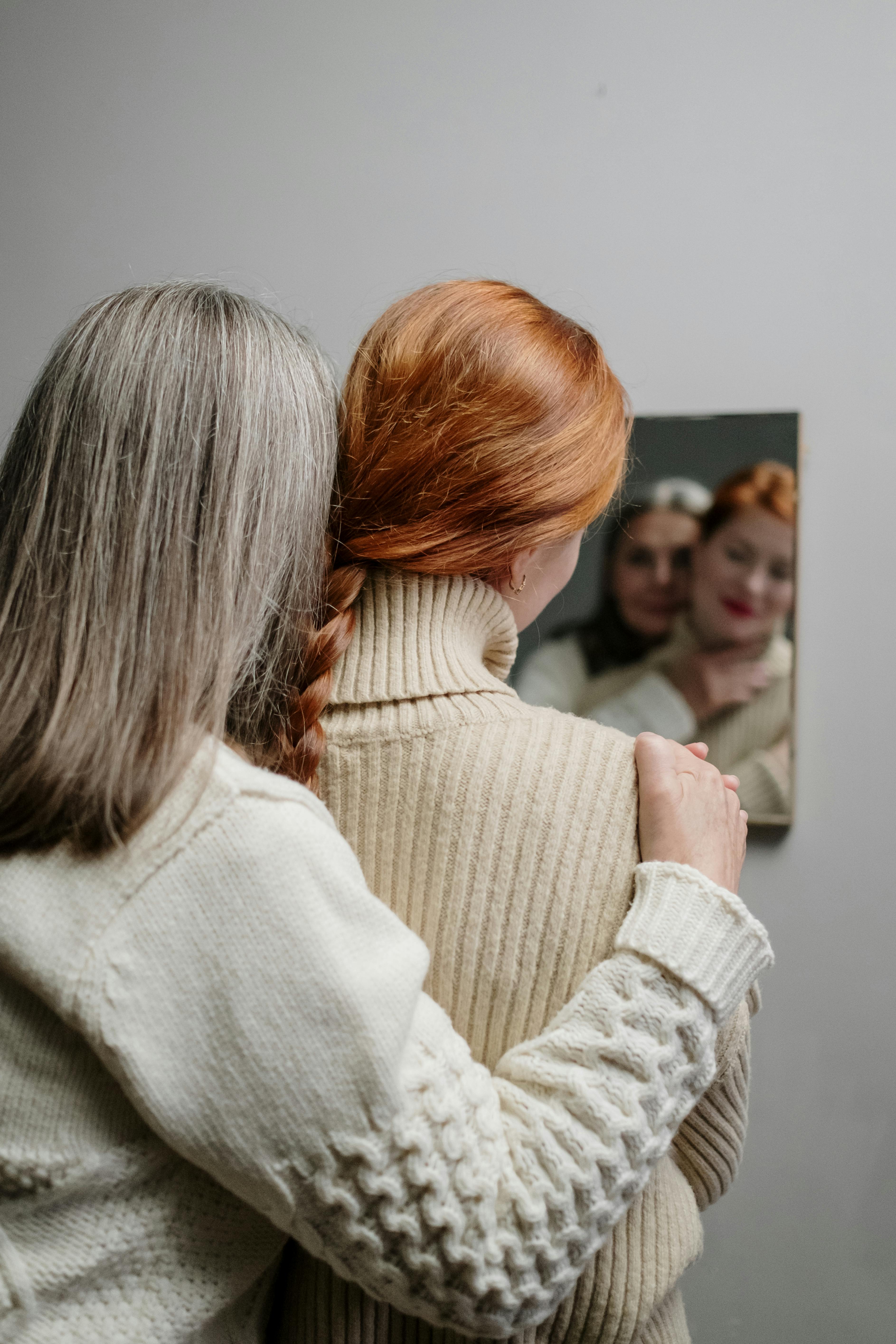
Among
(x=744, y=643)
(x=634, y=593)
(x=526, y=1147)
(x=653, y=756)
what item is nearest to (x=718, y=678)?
(x=744, y=643)

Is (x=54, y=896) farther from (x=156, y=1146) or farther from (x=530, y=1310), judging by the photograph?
(x=530, y=1310)

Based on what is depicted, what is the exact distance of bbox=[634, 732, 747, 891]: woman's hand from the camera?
0.66 metres

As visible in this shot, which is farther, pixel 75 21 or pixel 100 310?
pixel 75 21

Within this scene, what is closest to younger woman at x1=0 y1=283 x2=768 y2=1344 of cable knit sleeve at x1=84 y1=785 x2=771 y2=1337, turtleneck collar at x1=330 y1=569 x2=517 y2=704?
cable knit sleeve at x1=84 y1=785 x2=771 y2=1337

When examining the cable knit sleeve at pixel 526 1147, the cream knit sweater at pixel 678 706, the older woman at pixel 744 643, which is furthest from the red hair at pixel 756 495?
the cable knit sleeve at pixel 526 1147

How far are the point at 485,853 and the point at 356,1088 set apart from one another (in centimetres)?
20

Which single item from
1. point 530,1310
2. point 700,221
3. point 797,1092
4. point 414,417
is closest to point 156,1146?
point 530,1310

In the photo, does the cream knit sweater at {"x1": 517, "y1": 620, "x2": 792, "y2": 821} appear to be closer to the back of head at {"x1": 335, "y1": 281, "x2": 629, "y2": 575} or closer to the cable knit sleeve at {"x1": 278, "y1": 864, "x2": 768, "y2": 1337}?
the back of head at {"x1": 335, "y1": 281, "x2": 629, "y2": 575}

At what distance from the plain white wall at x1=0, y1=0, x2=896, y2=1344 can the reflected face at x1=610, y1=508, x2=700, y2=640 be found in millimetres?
179

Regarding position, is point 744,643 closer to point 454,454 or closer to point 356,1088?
point 454,454

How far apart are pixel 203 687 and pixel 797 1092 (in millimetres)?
1301

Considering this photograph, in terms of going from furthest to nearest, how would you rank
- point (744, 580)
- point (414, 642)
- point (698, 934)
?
1. point (744, 580)
2. point (414, 642)
3. point (698, 934)

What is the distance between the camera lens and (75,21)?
168 centimetres

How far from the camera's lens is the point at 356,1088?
1.65 feet
